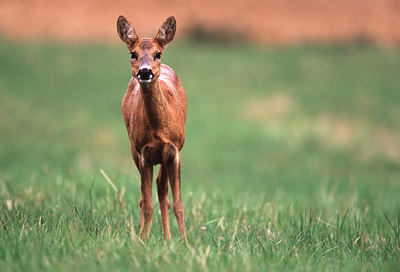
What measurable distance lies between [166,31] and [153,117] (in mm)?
699

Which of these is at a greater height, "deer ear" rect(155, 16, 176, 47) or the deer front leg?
"deer ear" rect(155, 16, 176, 47)

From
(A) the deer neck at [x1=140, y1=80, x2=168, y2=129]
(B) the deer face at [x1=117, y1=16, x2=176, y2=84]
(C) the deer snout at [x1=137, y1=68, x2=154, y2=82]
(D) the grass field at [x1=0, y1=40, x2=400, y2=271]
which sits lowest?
(D) the grass field at [x1=0, y1=40, x2=400, y2=271]

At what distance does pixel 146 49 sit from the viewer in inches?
188

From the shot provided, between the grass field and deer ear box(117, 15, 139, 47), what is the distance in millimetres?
1505

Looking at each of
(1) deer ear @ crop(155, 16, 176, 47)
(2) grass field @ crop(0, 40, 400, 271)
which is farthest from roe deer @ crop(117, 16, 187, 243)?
(2) grass field @ crop(0, 40, 400, 271)

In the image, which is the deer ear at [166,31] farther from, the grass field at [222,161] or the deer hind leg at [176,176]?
the grass field at [222,161]

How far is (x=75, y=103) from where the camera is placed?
19.4 m

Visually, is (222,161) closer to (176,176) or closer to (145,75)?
(176,176)

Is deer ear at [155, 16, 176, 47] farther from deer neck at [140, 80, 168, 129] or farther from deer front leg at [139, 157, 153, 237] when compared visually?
deer front leg at [139, 157, 153, 237]

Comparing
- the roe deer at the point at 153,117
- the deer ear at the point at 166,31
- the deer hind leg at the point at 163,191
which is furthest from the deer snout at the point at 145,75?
the deer hind leg at the point at 163,191

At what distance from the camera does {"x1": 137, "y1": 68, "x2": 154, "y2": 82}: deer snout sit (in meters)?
4.61

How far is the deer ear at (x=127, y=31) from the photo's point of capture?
16.3ft

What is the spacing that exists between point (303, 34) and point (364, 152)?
37.9ft

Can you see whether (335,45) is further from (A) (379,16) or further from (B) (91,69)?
(B) (91,69)
